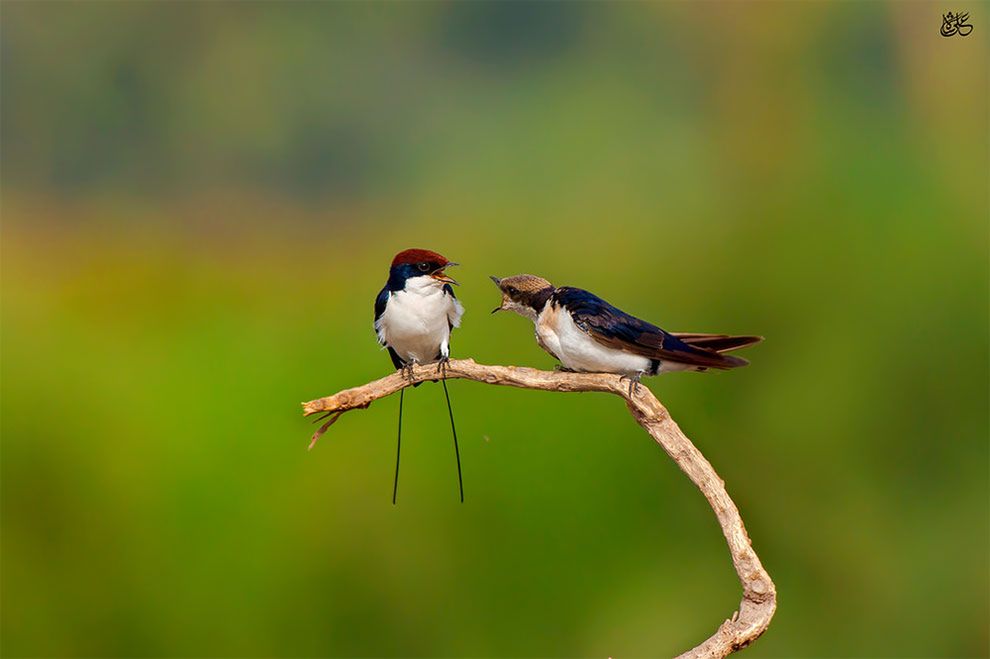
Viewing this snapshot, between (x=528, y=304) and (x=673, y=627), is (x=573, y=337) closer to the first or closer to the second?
(x=528, y=304)

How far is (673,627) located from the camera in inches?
161

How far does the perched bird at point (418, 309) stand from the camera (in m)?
2.36

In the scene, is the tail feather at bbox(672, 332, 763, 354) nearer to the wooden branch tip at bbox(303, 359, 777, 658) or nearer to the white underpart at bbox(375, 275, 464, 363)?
the wooden branch tip at bbox(303, 359, 777, 658)

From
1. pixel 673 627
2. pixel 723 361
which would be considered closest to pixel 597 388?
pixel 723 361

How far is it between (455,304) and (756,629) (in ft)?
3.26

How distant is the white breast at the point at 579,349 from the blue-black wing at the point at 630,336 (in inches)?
0.7

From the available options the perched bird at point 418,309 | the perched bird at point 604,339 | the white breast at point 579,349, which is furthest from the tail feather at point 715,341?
the perched bird at point 418,309

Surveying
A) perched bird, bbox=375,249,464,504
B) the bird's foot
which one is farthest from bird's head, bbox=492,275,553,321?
the bird's foot

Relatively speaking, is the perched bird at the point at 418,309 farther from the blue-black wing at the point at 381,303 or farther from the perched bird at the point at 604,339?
the perched bird at the point at 604,339

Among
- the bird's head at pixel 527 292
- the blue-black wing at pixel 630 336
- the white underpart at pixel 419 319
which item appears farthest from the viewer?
the white underpart at pixel 419 319

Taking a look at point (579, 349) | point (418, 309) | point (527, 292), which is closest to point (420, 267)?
point (418, 309)

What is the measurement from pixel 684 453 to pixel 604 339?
0.33 meters

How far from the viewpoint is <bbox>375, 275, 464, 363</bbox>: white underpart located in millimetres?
2396

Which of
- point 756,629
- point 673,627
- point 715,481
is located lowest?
point 673,627
